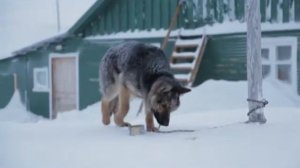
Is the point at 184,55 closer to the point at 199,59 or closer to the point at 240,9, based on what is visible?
the point at 199,59

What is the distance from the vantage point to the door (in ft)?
58.5

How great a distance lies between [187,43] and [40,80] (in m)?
7.17

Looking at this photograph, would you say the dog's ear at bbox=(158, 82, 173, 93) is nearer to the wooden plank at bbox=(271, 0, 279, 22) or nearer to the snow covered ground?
the snow covered ground

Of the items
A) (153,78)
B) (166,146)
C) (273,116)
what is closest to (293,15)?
(273,116)

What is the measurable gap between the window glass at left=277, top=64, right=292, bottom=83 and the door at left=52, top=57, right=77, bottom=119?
7733mm

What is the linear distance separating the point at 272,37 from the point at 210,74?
2.11m

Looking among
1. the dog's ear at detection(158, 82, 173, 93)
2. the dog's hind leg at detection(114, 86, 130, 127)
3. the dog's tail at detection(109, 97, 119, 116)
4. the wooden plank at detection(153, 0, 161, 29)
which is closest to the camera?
the dog's ear at detection(158, 82, 173, 93)

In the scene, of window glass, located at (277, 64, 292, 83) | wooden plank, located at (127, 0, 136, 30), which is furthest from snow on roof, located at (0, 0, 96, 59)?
window glass, located at (277, 64, 292, 83)

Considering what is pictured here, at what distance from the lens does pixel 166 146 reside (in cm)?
547

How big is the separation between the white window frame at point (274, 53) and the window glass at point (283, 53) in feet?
0.30

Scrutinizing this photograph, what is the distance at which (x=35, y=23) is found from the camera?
882 inches

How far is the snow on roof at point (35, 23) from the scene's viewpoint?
762 inches

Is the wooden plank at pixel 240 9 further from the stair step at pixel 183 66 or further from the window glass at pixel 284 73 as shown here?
the stair step at pixel 183 66

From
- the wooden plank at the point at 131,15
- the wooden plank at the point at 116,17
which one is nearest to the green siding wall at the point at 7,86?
the wooden plank at the point at 116,17
